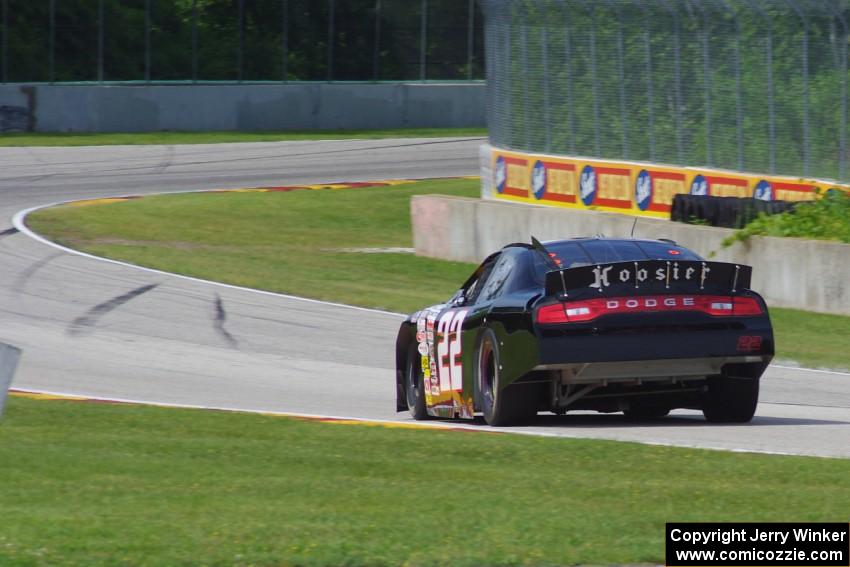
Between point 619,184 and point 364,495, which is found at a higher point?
point 619,184

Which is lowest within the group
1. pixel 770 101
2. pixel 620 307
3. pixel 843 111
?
pixel 620 307

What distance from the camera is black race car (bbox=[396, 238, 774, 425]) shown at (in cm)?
966

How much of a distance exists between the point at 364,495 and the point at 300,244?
18.9 m

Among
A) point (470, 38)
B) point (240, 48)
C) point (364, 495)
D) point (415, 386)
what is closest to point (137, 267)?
point (415, 386)

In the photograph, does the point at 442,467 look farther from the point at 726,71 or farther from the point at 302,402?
the point at 726,71

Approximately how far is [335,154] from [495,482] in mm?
33953

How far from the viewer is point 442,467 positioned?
8.42 metres

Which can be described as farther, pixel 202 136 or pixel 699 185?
pixel 202 136

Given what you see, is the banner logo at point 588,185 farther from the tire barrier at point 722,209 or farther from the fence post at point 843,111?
the fence post at point 843,111

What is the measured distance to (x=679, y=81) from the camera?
2425 centimetres

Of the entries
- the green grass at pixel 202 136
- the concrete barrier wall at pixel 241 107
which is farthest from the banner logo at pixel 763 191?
the concrete barrier wall at pixel 241 107

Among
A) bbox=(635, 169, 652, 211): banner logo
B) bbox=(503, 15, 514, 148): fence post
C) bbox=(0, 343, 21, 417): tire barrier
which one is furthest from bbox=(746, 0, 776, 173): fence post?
bbox=(0, 343, 21, 417): tire barrier

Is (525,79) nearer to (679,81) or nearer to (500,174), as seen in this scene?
(500,174)

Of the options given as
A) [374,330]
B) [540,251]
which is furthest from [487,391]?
[374,330]
